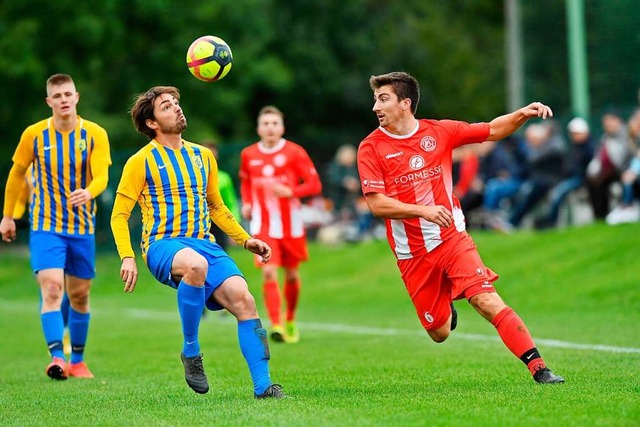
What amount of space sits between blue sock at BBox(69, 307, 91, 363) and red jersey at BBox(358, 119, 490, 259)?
3721 millimetres

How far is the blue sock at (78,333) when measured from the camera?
458 inches

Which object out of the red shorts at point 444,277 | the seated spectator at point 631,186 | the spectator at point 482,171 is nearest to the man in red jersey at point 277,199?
the red shorts at point 444,277

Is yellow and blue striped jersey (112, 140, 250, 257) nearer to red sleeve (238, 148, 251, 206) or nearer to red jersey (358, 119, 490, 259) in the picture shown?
red jersey (358, 119, 490, 259)

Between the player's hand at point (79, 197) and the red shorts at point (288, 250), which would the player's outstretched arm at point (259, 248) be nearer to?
the player's hand at point (79, 197)

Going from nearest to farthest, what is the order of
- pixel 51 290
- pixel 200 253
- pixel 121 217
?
pixel 200 253, pixel 121 217, pixel 51 290

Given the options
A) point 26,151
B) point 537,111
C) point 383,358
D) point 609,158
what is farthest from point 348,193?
point 537,111

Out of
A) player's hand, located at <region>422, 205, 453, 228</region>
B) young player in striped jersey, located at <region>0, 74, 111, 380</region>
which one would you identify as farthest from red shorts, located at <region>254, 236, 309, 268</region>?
player's hand, located at <region>422, 205, 453, 228</region>

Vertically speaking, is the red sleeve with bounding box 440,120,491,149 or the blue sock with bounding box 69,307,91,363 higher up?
the red sleeve with bounding box 440,120,491,149

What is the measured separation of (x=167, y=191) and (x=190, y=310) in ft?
2.80

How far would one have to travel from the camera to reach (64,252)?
37.0 feet

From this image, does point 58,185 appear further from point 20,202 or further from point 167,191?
point 167,191

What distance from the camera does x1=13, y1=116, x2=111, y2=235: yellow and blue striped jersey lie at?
11.2m

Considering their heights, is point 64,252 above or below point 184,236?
below

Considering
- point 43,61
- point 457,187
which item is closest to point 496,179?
point 457,187
